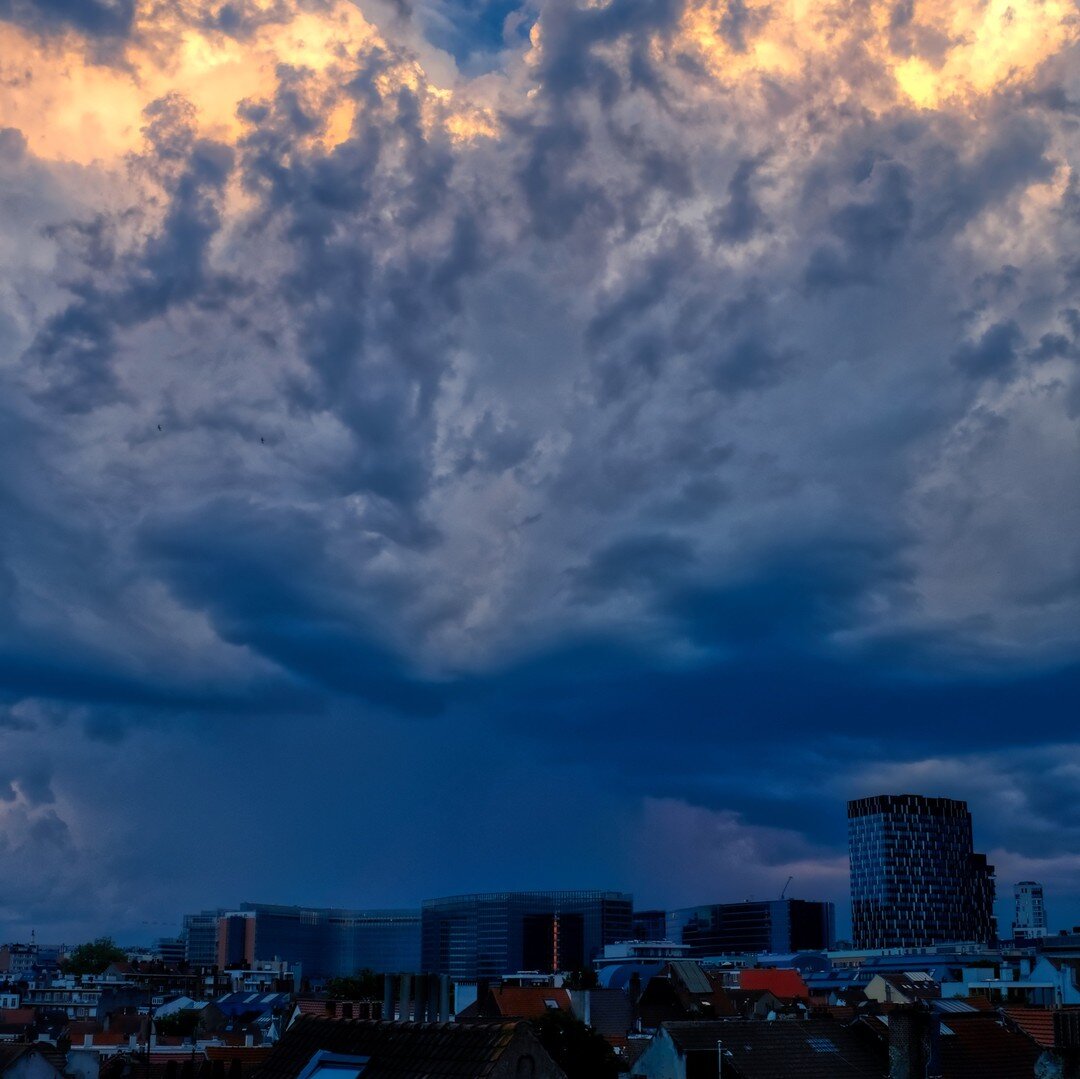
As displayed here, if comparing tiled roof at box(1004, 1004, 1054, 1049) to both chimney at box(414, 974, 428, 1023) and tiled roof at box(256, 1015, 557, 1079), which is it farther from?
tiled roof at box(256, 1015, 557, 1079)

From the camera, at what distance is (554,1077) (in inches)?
1201

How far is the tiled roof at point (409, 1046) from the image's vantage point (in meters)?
30.0

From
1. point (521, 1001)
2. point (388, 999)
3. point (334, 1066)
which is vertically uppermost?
point (388, 999)

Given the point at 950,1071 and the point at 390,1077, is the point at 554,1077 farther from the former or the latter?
the point at 950,1071

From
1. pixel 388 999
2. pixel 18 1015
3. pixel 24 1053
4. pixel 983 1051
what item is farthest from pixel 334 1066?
pixel 18 1015

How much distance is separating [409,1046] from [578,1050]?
4877cm

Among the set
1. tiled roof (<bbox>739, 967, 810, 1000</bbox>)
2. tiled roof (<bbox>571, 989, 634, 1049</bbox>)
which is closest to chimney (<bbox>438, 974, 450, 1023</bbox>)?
tiled roof (<bbox>571, 989, 634, 1049</bbox>)

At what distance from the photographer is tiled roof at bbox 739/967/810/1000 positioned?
182438mm

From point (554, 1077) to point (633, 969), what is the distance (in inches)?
6587

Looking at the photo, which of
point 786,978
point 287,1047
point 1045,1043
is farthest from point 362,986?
point 287,1047

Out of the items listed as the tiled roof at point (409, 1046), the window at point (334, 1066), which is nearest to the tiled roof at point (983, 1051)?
the tiled roof at point (409, 1046)

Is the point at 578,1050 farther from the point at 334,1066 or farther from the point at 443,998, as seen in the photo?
the point at 334,1066

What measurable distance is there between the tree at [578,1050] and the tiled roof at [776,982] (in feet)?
350

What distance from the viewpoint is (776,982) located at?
18538cm
